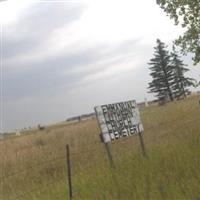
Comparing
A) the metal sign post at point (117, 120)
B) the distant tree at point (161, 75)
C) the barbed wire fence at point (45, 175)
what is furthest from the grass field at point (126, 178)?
the distant tree at point (161, 75)

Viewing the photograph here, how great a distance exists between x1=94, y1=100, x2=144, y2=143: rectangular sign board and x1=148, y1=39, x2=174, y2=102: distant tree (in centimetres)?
4600

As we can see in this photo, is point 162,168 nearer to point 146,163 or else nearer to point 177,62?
point 146,163

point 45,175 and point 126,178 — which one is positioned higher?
point 45,175

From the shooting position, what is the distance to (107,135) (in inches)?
518

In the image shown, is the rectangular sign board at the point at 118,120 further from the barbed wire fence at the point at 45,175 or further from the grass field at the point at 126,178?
the barbed wire fence at the point at 45,175

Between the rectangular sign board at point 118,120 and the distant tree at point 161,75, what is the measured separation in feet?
151

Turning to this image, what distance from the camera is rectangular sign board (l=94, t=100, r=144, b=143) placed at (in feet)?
43.3

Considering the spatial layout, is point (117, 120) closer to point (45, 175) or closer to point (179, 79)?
point (45, 175)

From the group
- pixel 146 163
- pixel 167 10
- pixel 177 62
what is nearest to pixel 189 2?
pixel 167 10

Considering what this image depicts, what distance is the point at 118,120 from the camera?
13875 millimetres

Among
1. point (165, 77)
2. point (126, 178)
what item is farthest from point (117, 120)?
point (165, 77)

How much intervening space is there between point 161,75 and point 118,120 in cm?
4743

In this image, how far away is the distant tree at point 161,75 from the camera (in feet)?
199

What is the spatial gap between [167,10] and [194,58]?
2.23m
